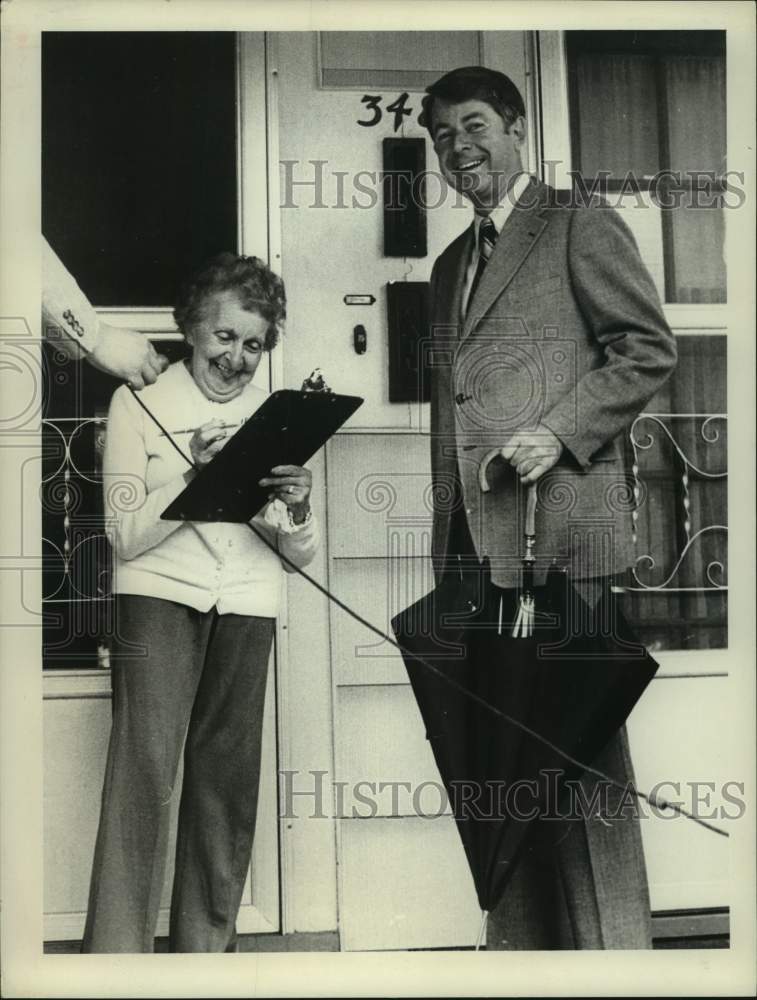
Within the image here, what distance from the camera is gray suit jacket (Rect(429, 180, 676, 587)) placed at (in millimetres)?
2512

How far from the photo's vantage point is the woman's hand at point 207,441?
98.7 inches

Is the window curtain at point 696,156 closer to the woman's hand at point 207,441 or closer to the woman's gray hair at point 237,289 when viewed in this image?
the woman's gray hair at point 237,289

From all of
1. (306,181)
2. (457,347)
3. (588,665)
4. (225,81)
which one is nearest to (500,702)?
(588,665)

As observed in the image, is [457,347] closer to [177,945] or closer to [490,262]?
[490,262]

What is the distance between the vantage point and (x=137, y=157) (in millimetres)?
→ 2557

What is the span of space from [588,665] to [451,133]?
4.10 feet

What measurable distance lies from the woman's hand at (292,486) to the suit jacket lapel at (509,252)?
0.49 metres

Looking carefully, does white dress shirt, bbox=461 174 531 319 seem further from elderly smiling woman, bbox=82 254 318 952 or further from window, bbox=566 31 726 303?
elderly smiling woman, bbox=82 254 318 952

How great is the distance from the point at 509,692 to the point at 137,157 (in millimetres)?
1479

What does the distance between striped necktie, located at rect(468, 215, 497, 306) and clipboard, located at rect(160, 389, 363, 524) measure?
49cm

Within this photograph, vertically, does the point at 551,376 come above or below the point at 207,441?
above

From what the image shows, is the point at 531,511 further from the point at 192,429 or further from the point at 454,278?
the point at 192,429

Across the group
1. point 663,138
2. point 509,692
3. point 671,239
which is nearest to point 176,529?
point 509,692

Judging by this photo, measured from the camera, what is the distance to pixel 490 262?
2547 mm
